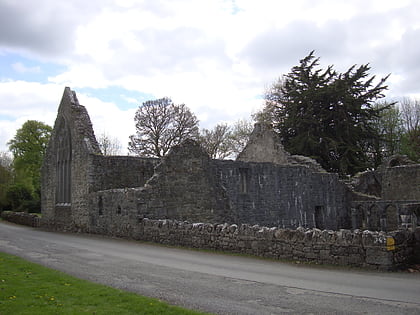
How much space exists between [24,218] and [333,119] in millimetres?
27714

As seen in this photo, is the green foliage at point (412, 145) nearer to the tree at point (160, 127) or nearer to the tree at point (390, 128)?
the tree at point (390, 128)

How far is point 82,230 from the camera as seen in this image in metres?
22.1

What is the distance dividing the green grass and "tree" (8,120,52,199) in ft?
142

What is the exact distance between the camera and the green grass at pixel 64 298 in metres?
6.39

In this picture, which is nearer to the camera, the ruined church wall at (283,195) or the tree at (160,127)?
the ruined church wall at (283,195)

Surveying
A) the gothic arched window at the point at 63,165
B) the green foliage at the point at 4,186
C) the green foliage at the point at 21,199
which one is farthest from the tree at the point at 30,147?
the gothic arched window at the point at 63,165

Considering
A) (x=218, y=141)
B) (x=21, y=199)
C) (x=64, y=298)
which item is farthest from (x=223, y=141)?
(x=64, y=298)

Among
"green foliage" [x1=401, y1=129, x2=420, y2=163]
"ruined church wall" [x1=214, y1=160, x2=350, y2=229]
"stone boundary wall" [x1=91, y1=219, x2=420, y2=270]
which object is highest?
"green foliage" [x1=401, y1=129, x2=420, y2=163]

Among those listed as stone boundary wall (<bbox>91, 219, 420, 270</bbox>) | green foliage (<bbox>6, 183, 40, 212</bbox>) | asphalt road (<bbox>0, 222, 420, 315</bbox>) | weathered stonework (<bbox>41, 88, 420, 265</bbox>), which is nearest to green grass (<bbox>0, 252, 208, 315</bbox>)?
asphalt road (<bbox>0, 222, 420, 315</bbox>)

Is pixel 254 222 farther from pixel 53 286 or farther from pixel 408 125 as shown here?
pixel 408 125

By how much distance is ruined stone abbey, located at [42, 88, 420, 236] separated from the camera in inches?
738

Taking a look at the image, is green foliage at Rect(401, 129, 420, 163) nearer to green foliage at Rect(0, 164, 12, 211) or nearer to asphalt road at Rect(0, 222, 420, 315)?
asphalt road at Rect(0, 222, 420, 315)

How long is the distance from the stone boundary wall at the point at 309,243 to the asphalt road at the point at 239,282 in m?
0.47

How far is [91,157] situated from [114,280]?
13785 mm
